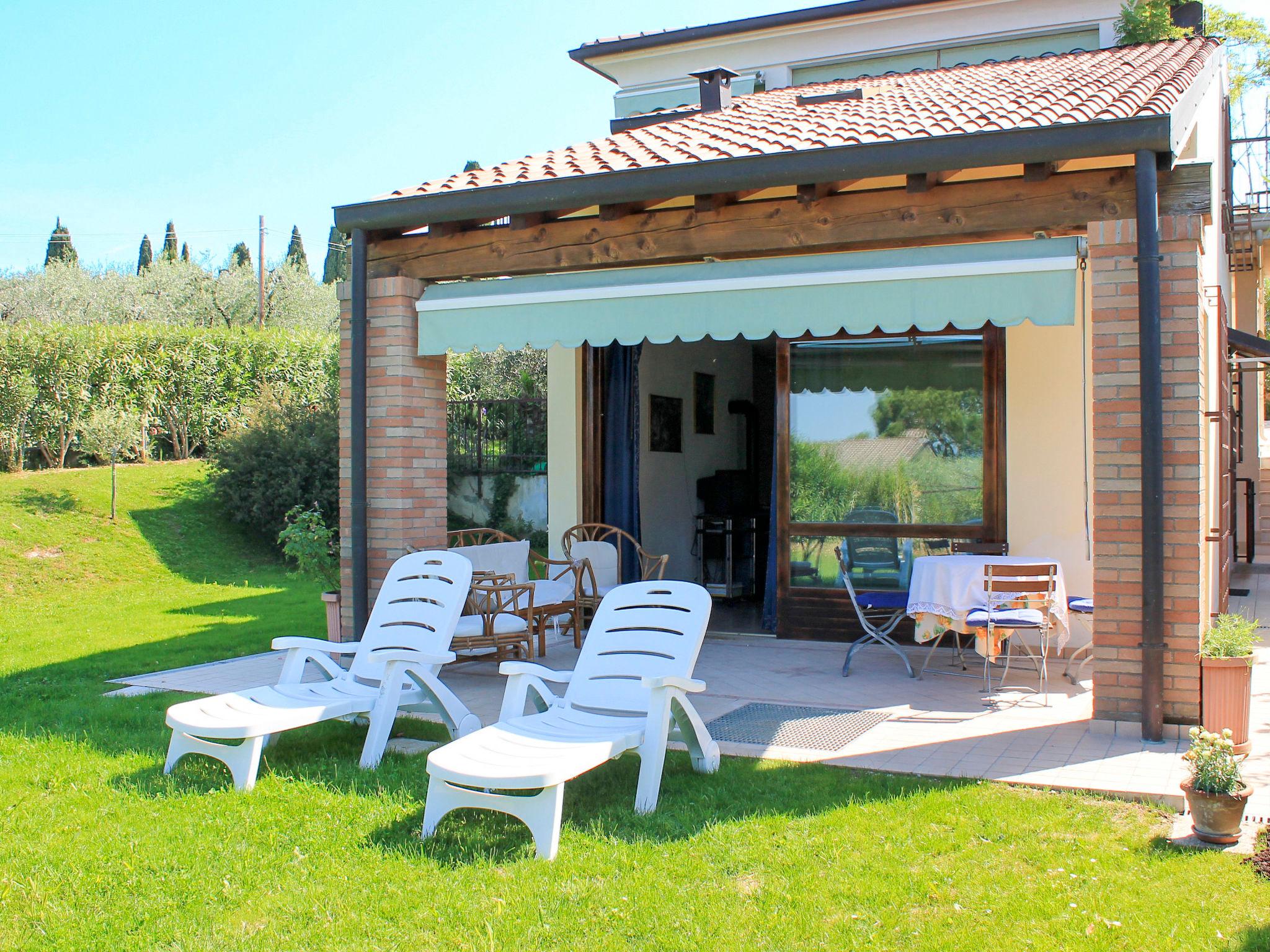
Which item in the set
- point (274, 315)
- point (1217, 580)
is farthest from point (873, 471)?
point (274, 315)

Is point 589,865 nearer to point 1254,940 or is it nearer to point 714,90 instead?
point 1254,940

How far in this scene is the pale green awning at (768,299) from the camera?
20.8ft

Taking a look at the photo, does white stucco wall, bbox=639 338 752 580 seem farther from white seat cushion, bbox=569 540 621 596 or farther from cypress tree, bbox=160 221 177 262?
cypress tree, bbox=160 221 177 262

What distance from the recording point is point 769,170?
6.64m

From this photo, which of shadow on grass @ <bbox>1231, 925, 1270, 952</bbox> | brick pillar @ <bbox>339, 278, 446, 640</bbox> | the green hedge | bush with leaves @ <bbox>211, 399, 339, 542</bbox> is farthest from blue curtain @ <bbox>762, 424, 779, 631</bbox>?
the green hedge

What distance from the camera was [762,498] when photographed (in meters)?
14.0

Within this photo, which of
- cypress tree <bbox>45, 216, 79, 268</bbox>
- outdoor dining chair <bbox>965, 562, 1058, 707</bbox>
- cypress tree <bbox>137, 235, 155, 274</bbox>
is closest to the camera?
outdoor dining chair <bbox>965, 562, 1058, 707</bbox>

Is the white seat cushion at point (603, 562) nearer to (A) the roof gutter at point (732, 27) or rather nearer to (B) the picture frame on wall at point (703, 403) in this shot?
(B) the picture frame on wall at point (703, 403)

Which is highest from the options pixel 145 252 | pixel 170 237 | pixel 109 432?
pixel 170 237

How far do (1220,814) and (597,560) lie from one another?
20.8ft

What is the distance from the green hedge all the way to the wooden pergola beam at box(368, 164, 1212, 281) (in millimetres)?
11113

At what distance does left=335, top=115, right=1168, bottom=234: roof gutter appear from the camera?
231 inches

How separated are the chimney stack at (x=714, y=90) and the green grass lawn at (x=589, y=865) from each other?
24.2ft

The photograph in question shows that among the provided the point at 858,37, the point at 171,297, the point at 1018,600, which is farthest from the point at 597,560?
the point at 171,297
